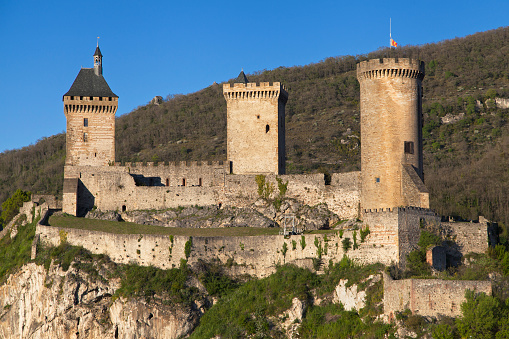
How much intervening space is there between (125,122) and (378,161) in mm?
71650

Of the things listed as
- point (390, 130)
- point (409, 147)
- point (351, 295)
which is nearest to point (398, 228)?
point (351, 295)

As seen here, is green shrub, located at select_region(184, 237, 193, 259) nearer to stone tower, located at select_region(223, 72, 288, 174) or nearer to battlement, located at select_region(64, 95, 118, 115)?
stone tower, located at select_region(223, 72, 288, 174)

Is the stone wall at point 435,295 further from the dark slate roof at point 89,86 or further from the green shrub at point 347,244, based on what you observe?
the dark slate roof at point 89,86

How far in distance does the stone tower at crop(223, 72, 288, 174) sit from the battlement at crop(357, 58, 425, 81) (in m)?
9.04

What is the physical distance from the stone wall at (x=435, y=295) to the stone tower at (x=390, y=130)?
10.1m

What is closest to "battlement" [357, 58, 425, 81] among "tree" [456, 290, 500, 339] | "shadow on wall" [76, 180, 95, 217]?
"tree" [456, 290, 500, 339]

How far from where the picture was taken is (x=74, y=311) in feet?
160

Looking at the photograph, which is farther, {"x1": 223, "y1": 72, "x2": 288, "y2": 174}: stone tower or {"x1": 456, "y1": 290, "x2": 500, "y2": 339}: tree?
{"x1": 223, "y1": 72, "x2": 288, "y2": 174}: stone tower

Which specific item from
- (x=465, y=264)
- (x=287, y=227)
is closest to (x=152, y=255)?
(x=287, y=227)

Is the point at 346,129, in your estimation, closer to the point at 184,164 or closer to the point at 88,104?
the point at 184,164

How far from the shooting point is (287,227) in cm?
5309

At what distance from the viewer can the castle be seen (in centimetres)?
4981

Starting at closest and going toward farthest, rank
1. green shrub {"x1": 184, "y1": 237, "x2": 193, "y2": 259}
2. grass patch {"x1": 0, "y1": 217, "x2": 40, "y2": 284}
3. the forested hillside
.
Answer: green shrub {"x1": 184, "y1": 237, "x2": 193, "y2": 259}, grass patch {"x1": 0, "y1": 217, "x2": 40, "y2": 284}, the forested hillside

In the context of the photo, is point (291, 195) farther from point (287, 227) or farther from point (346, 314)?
point (346, 314)
